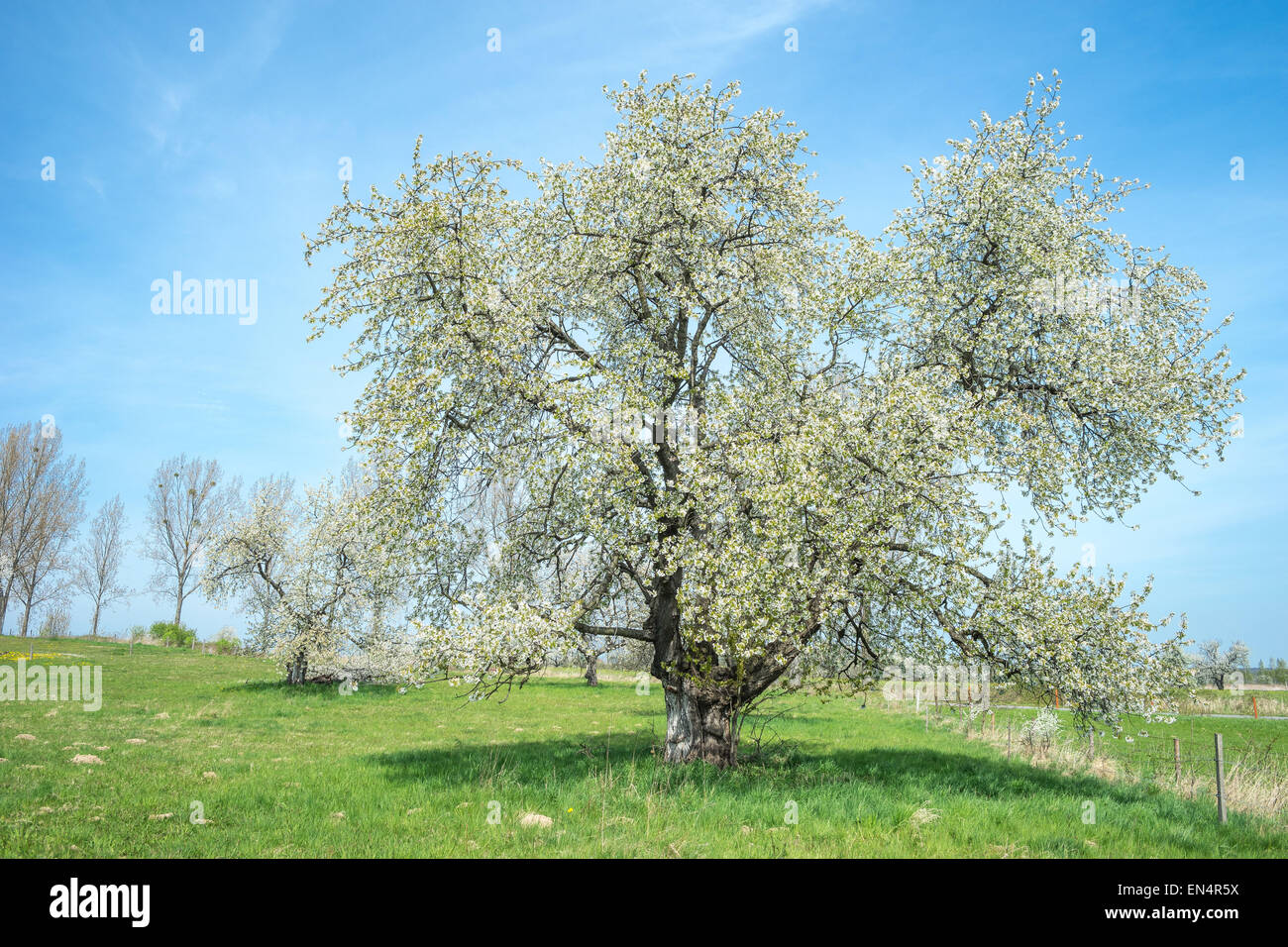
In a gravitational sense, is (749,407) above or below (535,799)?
above

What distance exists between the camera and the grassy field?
1026 centimetres

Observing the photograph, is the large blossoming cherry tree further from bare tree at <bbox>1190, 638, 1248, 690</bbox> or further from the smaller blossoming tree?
bare tree at <bbox>1190, 638, 1248, 690</bbox>

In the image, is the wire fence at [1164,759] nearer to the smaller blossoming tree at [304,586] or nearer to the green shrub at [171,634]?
the smaller blossoming tree at [304,586]

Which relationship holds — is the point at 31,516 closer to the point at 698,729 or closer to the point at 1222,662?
the point at 698,729

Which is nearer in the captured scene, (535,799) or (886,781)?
(535,799)

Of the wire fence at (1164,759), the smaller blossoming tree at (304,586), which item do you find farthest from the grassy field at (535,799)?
the smaller blossoming tree at (304,586)

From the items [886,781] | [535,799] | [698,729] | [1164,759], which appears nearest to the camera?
[535,799]

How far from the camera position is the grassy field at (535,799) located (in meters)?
10.3

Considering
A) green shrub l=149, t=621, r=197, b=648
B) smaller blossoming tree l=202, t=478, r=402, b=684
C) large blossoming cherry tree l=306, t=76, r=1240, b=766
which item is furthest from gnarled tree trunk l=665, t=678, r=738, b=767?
green shrub l=149, t=621, r=197, b=648

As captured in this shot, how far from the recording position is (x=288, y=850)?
32.2ft

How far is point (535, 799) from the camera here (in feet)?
41.8

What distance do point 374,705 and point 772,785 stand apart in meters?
25.5

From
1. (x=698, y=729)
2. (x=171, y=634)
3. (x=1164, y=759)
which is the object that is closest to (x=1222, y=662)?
(x=1164, y=759)
